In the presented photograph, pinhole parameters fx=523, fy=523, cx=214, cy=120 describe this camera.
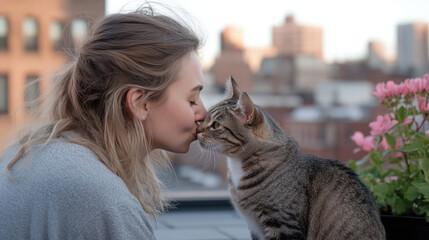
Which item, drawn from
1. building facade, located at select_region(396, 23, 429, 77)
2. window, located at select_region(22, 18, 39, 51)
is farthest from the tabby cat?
building facade, located at select_region(396, 23, 429, 77)

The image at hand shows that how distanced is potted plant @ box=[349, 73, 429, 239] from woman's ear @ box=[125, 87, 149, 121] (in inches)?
26.7

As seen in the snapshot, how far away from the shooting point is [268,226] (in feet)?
4.96

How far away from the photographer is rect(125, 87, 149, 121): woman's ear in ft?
4.39

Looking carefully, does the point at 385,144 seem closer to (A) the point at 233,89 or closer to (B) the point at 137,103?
(A) the point at 233,89

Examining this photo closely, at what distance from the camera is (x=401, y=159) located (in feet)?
5.28

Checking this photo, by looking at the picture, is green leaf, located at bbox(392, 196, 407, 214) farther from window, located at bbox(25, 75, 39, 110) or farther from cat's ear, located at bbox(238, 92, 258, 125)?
window, located at bbox(25, 75, 39, 110)

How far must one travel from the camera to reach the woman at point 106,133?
1.05 meters

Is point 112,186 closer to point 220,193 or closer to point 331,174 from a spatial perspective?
point 331,174

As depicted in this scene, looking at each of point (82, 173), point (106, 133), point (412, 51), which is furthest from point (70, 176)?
point (412, 51)

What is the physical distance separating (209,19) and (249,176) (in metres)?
1.60

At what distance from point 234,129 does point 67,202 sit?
720 millimetres

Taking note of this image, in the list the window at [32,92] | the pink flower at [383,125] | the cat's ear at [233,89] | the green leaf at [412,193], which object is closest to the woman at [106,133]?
the window at [32,92]

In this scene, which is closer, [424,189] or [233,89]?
[424,189]

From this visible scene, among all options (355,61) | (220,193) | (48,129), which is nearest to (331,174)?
(48,129)
